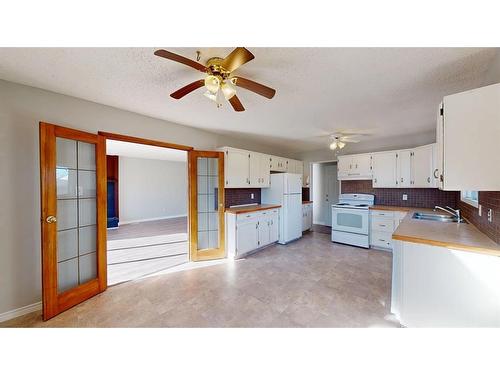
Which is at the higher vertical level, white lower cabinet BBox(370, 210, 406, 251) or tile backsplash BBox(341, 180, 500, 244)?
tile backsplash BBox(341, 180, 500, 244)

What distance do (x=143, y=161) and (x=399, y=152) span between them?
7.90 meters

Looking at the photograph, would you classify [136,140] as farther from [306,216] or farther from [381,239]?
[381,239]

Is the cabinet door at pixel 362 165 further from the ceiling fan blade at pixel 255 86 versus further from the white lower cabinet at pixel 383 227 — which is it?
the ceiling fan blade at pixel 255 86

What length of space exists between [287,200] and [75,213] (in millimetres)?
3610

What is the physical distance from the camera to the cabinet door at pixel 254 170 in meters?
4.06

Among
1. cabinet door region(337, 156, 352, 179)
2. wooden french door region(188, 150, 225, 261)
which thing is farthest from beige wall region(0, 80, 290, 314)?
cabinet door region(337, 156, 352, 179)

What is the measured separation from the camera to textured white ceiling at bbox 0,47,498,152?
58.9 inches

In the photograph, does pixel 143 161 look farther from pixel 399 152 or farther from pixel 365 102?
pixel 399 152

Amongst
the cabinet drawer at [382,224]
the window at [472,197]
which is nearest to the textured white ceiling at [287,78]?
the window at [472,197]

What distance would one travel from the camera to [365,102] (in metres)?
2.39

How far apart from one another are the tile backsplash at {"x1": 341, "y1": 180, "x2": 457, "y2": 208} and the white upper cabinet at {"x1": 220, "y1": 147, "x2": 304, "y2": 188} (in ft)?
6.38

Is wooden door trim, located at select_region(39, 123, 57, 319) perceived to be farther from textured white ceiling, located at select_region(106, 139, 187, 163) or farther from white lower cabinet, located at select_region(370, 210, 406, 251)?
white lower cabinet, located at select_region(370, 210, 406, 251)

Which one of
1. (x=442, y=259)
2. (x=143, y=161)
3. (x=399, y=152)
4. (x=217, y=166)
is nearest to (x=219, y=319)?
(x=442, y=259)

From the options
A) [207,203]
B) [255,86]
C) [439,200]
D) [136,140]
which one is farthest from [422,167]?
[136,140]
